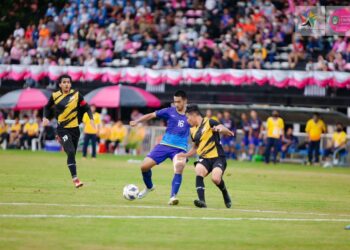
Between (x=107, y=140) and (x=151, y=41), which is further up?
(x=151, y=41)

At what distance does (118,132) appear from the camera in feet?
137

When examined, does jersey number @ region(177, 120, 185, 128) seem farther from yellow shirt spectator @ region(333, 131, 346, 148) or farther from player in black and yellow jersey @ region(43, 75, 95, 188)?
yellow shirt spectator @ region(333, 131, 346, 148)

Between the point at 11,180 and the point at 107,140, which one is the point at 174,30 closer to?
the point at 107,140

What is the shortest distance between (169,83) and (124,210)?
2821cm

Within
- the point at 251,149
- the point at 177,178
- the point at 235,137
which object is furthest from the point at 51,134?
the point at 177,178

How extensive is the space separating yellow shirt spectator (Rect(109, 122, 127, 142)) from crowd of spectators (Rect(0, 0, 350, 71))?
3.70m

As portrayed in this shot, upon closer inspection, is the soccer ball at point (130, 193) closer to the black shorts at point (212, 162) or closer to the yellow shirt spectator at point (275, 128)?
the black shorts at point (212, 162)

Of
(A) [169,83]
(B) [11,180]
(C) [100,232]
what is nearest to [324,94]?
(A) [169,83]

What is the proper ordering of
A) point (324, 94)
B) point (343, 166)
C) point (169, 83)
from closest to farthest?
point (343, 166) < point (324, 94) < point (169, 83)

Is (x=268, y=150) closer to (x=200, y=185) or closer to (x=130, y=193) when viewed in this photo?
(x=130, y=193)

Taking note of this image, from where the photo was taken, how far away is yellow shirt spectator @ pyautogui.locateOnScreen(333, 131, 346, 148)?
37.8 metres

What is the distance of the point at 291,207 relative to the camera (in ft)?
58.9

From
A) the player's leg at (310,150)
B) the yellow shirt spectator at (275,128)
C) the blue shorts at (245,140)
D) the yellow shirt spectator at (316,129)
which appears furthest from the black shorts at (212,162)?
the blue shorts at (245,140)

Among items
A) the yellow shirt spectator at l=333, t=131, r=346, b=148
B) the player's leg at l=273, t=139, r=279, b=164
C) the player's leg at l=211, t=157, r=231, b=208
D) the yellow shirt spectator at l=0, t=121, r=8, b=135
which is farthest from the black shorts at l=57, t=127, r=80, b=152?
the yellow shirt spectator at l=0, t=121, r=8, b=135
